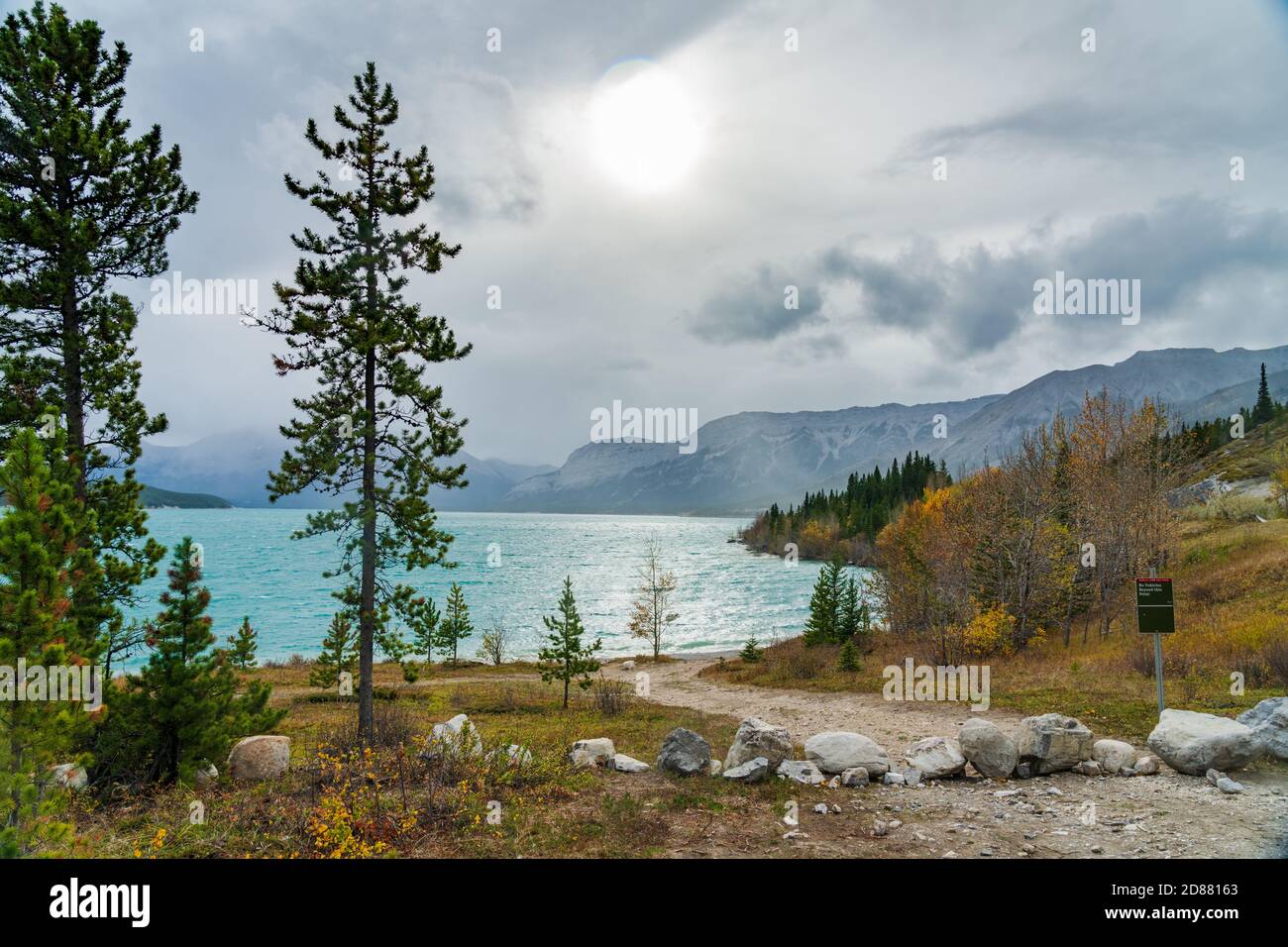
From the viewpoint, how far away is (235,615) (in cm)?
6650

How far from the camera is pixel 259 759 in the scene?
12250 millimetres

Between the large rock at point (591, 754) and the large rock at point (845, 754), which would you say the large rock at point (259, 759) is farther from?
the large rock at point (845, 754)

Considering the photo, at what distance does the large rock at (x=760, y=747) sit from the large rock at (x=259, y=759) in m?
8.92

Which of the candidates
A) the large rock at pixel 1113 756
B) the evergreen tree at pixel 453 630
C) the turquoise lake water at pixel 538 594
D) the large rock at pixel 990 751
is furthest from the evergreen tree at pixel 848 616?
the evergreen tree at pixel 453 630

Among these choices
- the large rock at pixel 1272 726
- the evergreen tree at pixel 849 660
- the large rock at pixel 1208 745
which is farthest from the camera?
the evergreen tree at pixel 849 660

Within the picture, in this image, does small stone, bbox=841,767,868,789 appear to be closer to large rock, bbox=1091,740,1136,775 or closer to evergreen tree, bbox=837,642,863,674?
large rock, bbox=1091,740,1136,775

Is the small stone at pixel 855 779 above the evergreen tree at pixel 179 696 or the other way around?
the other way around

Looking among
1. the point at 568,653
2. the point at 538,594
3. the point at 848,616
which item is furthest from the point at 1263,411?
the point at 568,653

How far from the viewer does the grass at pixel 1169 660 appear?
16797 millimetres

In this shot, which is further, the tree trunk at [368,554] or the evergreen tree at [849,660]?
the evergreen tree at [849,660]

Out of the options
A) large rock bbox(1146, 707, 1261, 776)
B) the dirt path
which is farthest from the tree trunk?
large rock bbox(1146, 707, 1261, 776)

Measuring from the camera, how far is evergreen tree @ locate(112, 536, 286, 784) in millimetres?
11492
